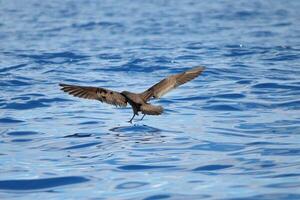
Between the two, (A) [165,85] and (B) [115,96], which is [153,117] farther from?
(B) [115,96]

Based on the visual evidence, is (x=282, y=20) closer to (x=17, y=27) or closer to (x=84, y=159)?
(x=17, y=27)

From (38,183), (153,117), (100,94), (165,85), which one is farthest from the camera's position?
(153,117)

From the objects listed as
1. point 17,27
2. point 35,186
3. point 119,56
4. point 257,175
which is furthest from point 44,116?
point 17,27

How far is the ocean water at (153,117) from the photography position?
7172 millimetres

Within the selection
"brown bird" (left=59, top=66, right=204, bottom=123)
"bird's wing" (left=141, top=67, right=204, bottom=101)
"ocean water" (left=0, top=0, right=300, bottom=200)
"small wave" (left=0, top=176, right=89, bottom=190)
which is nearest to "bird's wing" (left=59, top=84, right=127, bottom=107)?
"brown bird" (left=59, top=66, right=204, bottom=123)

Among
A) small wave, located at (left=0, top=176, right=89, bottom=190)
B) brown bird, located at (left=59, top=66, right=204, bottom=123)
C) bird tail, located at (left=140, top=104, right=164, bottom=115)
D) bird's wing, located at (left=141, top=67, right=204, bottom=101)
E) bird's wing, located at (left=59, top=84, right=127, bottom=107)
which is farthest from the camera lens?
bird's wing, located at (left=141, top=67, right=204, bottom=101)

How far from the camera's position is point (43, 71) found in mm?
15852

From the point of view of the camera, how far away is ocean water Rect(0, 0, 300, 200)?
7.17m

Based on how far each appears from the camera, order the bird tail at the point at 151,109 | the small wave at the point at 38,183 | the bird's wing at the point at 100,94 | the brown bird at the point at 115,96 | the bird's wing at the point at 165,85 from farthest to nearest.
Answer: the bird's wing at the point at 165,85 < the bird's wing at the point at 100,94 < the brown bird at the point at 115,96 < the bird tail at the point at 151,109 < the small wave at the point at 38,183

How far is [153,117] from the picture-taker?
1096 cm

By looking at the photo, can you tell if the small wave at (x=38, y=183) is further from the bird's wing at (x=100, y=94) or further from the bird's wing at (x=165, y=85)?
the bird's wing at (x=165, y=85)

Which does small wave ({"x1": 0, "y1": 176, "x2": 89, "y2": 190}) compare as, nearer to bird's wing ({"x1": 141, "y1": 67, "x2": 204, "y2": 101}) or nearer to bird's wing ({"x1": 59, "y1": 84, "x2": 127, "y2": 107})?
bird's wing ({"x1": 59, "y1": 84, "x2": 127, "y2": 107})

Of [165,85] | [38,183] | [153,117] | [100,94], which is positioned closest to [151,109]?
[100,94]

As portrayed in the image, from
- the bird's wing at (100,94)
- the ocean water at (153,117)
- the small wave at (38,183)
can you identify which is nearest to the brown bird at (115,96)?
the bird's wing at (100,94)
